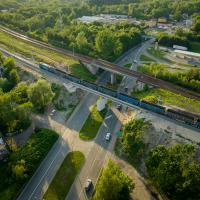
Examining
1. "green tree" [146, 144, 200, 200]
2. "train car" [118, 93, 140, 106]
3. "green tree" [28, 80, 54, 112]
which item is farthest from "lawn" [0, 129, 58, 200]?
"green tree" [146, 144, 200, 200]

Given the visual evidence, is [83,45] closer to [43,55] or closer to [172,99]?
[43,55]

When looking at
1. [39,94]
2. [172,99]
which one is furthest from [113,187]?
[39,94]

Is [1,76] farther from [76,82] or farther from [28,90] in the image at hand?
[76,82]

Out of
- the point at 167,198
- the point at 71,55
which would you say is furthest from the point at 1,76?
the point at 167,198

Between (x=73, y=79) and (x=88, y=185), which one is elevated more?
(x=73, y=79)

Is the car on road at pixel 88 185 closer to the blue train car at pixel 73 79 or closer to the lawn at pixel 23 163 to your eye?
the lawn at pixel 23 163

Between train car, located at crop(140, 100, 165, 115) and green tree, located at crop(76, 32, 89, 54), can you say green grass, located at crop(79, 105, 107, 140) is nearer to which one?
train car, located at crop(140, 100, 165, 115)

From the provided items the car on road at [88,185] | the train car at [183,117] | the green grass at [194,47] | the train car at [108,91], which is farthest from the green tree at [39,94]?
the green grass at [194,47]
